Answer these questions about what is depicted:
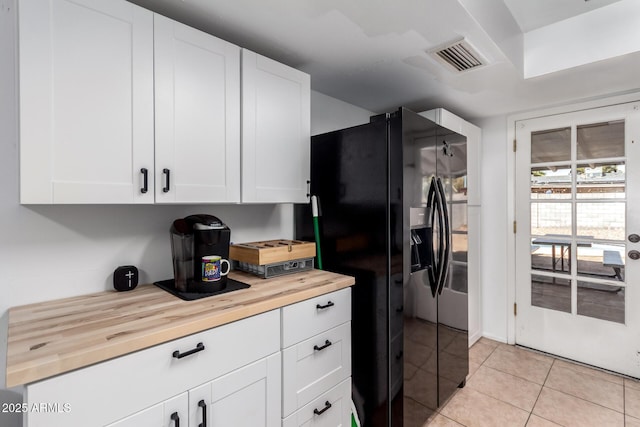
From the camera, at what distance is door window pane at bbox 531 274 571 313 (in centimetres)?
275

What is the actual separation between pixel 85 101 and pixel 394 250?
1.51 metres

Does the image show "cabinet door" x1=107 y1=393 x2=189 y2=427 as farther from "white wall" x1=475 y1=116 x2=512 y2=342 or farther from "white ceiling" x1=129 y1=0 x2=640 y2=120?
"white wall" x1=475 y1=116 x2=512 y2=342

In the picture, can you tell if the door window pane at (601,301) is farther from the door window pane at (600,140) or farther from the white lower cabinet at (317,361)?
the white lower cabinet at (317,361)

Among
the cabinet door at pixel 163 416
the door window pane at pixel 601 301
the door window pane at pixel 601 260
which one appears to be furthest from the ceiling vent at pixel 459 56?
the door window pane at pixel 601 301

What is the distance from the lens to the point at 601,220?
2559 millimetres

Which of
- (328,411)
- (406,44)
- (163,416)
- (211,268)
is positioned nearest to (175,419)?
(163,416)

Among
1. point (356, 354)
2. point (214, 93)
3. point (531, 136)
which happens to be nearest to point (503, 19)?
point (531, 136)

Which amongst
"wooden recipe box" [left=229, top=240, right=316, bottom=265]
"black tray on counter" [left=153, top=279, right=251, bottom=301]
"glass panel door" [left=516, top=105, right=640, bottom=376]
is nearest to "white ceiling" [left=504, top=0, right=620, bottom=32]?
"glass panel door" [left=516, top=105, right=640, bottom=376]

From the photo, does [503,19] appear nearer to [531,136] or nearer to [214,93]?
[531,136]

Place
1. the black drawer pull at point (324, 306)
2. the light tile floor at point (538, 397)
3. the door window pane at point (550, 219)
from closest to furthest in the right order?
the black drawer pull at point (324, 306) < the light tile floor at point (538, 397) < the door window pane at point (550, 219)

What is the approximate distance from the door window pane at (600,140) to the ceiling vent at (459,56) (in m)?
1.50

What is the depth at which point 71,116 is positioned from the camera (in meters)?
1.09

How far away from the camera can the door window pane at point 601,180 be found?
249cm

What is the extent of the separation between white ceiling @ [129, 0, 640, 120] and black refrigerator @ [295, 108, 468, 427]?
1.33 ft
